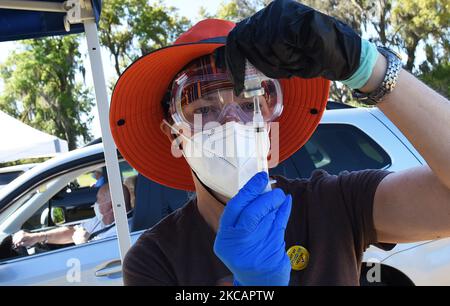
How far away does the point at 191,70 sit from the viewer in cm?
172

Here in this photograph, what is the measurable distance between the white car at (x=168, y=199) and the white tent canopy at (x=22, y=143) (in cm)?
813

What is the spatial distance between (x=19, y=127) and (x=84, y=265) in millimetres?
10382

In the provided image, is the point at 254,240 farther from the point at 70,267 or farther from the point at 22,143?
the point at 22,143

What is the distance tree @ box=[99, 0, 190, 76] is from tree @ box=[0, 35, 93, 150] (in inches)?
80.9

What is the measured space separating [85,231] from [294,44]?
10.3 feet

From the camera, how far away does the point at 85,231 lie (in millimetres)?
3924

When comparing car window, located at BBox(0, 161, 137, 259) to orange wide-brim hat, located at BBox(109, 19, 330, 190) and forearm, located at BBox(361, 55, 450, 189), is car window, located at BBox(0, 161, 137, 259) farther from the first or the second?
forearm, located at BBox(361, 55, 450, 189)

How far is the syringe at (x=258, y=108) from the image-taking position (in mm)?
1370

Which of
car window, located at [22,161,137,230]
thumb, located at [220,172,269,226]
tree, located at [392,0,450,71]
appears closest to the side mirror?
car window, located at [22,161,137,230]

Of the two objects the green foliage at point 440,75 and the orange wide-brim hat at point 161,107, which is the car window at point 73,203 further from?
the green foliage at point 440,75

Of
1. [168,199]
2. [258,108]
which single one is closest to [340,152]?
[168,199]

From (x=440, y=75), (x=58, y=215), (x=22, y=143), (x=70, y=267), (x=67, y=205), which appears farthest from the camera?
(x=440, y=75)

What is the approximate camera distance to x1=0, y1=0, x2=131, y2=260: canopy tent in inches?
95.0
